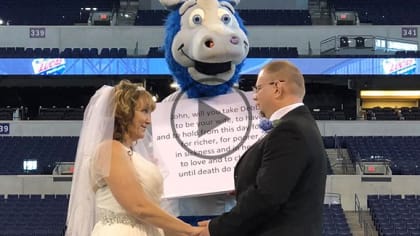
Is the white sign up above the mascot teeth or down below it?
below

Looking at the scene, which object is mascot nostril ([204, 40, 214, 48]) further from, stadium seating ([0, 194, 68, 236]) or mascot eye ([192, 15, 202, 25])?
stadium seating ([0, 194, 68, 236])

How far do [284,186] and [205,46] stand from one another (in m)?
1.48

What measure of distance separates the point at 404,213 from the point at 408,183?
5.84 ft

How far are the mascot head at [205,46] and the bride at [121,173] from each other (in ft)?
2.42

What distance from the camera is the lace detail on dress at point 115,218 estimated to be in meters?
2.94

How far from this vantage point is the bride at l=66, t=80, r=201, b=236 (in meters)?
2.86

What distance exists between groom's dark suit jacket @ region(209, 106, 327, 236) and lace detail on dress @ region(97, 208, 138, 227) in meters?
0.62

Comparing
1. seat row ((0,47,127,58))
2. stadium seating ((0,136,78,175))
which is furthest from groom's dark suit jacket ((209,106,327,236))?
seat row ((0,47,127,58))

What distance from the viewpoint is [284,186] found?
2.28m

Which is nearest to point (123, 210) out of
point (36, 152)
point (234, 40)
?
point (234, 40)

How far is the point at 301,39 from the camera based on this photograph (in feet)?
55.8

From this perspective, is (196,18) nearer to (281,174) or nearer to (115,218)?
(115,218)

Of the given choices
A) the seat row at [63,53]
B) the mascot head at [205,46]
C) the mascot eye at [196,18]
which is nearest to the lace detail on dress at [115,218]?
the mascot head at [205,46]

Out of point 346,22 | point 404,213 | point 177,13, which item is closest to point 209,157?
point 177,13
